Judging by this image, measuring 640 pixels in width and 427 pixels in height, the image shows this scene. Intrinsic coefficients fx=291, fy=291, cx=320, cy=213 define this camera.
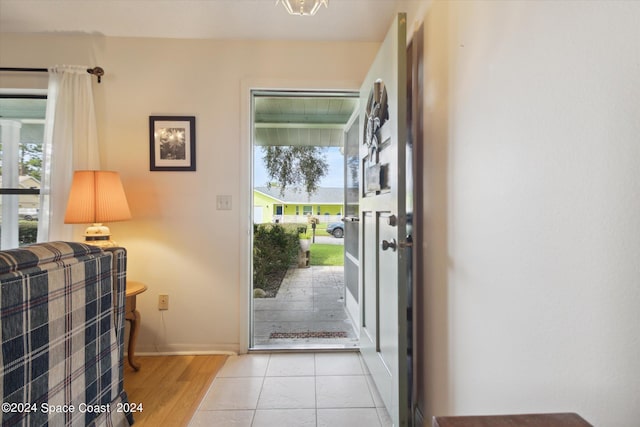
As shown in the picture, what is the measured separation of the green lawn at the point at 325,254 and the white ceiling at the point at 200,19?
6.32 feet

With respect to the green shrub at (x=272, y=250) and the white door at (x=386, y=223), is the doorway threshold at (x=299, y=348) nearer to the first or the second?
the white door at (x=386, y=223)

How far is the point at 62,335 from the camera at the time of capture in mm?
976

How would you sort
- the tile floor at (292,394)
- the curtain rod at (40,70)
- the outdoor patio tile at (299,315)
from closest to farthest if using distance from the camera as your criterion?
1. the tile floor at (292,394)
2. the curtain rod at (40,70)
3. the outdoor patio tile at (299,315)

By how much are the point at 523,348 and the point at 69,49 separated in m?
3.09

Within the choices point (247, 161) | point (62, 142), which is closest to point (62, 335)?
point (247, 161)

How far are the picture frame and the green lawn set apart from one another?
1541mm

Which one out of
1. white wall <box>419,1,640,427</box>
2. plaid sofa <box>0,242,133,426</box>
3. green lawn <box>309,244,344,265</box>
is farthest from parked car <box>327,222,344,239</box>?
plaid sofa <box>0,242,133,426</box>

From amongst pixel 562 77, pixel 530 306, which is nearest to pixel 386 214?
pixel 530 306

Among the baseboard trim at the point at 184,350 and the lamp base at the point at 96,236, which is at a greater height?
the lamp base at the point at 96,236

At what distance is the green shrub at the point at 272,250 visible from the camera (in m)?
3.00

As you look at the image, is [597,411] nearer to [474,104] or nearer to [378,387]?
[474,104]

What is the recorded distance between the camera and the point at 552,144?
0.65m

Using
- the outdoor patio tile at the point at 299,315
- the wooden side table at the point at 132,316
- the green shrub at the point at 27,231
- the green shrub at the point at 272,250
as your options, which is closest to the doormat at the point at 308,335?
the outdoor patio tile at the point at 299,315

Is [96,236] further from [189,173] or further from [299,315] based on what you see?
[299,315]
